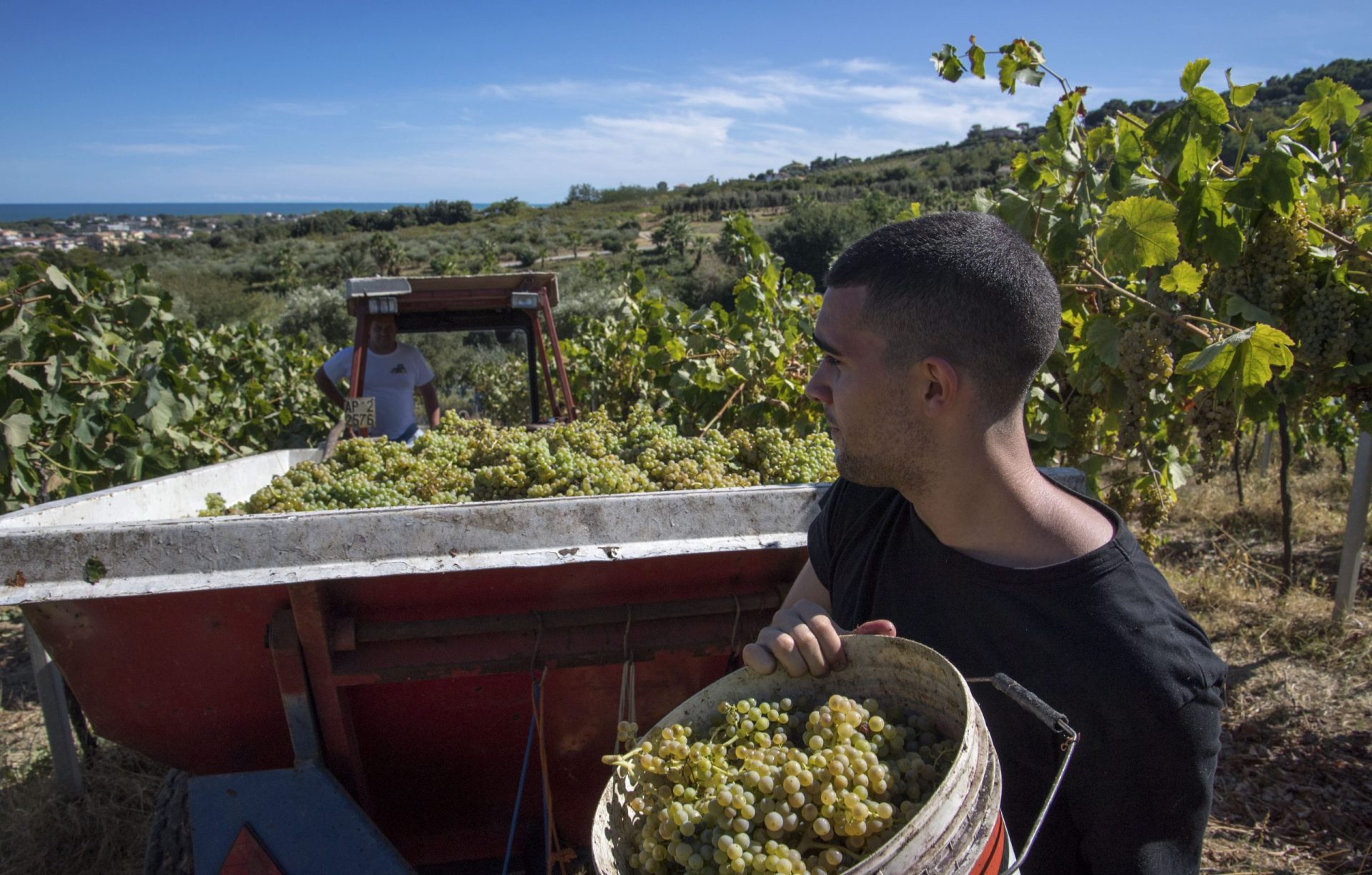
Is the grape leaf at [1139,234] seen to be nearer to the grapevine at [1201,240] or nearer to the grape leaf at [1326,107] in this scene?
the grapevine at [1201,240]

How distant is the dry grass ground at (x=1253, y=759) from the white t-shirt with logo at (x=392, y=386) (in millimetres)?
2258

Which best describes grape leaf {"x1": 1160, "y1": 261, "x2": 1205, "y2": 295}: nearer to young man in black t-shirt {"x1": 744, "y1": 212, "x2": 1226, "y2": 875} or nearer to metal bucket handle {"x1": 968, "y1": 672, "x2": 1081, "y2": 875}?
young man in black t-shirt {"x1": 744, "y1": 212, "x2": 1226, "y2": 875}

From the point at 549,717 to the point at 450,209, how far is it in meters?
71.8

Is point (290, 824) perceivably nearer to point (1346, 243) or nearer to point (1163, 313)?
point (1163, 313)

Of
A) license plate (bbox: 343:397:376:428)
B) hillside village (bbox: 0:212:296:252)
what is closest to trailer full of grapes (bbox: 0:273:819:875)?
license plate (bbox: 343:397:376:428)

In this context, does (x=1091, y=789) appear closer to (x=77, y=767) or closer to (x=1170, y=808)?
(x=1170, y=808)

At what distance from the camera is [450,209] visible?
227 ft

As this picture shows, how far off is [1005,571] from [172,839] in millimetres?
2289

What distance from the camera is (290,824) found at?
2041 millimetres

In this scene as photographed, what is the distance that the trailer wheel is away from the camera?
2.28 metres

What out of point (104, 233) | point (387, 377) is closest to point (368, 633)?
point (387, 377)

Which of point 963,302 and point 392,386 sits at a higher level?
point 963,302

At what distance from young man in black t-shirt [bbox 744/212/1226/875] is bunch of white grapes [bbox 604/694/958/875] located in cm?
14

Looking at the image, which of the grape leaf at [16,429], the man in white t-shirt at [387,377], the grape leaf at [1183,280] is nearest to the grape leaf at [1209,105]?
the grape leaf at [1183,280]
